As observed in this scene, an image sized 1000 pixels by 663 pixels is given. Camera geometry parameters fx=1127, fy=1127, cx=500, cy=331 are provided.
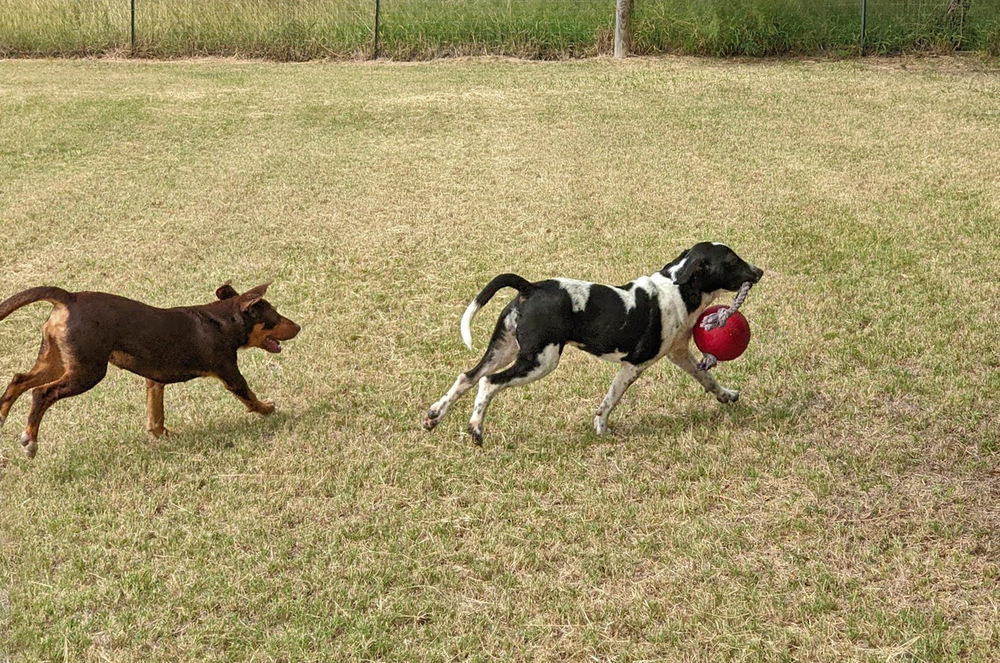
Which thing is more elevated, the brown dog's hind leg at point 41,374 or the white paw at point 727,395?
the brown dog's hind leg at point 41,374

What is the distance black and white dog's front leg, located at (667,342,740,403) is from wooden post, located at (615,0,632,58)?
1343cm

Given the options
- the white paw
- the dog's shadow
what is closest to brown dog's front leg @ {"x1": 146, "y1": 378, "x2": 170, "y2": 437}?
the dog's shadow

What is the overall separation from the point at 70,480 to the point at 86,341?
28.9 inches

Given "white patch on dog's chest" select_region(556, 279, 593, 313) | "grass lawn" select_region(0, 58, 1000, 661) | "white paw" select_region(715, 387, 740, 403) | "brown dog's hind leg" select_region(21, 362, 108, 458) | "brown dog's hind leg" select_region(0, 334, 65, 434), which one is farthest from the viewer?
"white paw" select_region(715, 387, 740, 403)

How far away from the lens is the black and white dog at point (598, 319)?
5297 mm

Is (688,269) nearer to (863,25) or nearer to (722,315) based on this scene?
(722,315)

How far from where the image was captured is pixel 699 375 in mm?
5883

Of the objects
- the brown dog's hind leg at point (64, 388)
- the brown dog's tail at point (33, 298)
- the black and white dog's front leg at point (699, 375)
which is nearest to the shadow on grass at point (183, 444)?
the brown dog's hind leg at point (64, 388)

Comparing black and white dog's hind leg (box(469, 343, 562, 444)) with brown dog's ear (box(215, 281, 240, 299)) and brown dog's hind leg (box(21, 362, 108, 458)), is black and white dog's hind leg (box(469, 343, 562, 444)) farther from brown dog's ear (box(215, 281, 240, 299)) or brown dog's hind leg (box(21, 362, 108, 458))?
brown dog's hind leg (box(21, 362, 108, 458))

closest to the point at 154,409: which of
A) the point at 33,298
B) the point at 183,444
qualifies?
the point at 183,444

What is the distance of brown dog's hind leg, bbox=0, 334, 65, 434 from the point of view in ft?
17.2

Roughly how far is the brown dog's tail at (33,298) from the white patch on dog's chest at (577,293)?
2.27 meters

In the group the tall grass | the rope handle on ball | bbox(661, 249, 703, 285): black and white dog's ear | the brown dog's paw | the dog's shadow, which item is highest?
the tall grass

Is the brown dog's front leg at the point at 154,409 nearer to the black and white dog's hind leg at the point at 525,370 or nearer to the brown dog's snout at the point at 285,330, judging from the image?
the brown dog's snout at the point at 285,330
